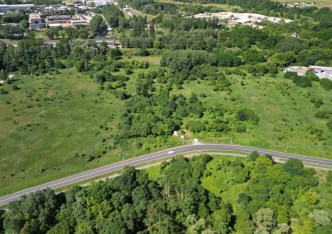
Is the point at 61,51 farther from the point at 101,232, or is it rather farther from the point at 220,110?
the point at 101,232

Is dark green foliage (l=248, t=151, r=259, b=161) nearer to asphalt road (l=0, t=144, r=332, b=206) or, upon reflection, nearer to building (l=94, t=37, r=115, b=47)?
asphalt road (l=0, t=144, r=332, b=206)

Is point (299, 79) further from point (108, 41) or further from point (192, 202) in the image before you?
point (108, 41)

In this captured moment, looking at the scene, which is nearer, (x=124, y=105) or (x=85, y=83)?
(x=124, y=105)

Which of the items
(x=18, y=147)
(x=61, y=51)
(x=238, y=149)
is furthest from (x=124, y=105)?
(x=61, y=51)

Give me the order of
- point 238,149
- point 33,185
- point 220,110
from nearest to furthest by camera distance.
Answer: point 33,185, point 238,149, point 220,110

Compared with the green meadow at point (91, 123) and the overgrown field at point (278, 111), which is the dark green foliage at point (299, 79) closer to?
the overgrown field at point (278, 111)

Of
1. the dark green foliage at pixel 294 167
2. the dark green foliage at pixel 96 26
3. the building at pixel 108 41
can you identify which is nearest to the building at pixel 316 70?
the dark green foliage at pixel 294 167

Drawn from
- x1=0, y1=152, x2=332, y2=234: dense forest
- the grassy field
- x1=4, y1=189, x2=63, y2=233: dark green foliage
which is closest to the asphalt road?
the grassy field
